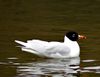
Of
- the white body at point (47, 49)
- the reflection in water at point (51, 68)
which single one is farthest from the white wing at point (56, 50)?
the reflection in water at point (51, 68)

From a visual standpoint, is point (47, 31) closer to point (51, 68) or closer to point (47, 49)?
point (47, 49)

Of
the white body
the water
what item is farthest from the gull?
the water

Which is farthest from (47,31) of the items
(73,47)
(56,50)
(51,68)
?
(51,68)

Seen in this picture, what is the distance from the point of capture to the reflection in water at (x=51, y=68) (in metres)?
15.2

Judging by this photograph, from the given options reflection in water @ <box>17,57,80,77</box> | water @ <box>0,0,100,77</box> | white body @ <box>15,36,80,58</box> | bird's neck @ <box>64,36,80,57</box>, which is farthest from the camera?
bird's neck @ <box>64,36,80,57</box>

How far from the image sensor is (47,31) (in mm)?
21406

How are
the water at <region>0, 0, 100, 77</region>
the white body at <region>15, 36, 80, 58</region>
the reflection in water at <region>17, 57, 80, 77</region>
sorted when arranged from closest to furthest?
the reflection in water at <region>17, 57, 80, 77</region> → the water at <region>0, 0, 100, 77</region> → the white body at <region>15, 36, 80, 58</region>

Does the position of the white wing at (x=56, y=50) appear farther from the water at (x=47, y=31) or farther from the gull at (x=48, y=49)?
the water at (x=47, y=31)

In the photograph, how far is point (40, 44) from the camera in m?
17.4

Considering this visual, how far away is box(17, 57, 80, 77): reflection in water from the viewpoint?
1519cm

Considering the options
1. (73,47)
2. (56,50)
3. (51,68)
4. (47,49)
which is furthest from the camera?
(73,47)

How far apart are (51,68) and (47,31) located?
5509 mm

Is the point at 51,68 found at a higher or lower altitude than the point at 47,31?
lower

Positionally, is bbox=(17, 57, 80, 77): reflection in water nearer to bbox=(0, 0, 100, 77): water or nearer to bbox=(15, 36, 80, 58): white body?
bbox=(0, 0, 100, 77): water
